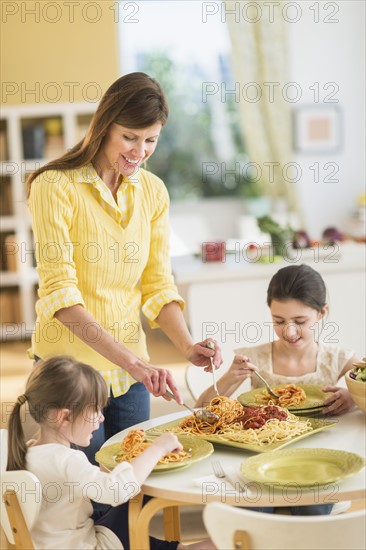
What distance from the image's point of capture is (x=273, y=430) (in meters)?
2.03

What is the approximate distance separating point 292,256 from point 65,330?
219 centimetres

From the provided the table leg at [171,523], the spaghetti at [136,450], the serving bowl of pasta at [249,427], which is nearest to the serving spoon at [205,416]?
the serving bowl of pasta at [249,427]

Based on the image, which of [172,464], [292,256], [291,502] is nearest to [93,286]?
[172,464]

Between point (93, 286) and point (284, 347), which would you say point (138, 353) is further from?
point (284, 347)

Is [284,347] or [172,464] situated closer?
[172,464]

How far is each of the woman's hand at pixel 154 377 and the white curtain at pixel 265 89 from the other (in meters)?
6.40

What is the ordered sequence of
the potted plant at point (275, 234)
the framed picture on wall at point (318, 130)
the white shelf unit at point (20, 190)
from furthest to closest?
the framed picture on wall at point (318, 130), the white shelf unit at point (20, 190), the potted plant at point (275, 234)

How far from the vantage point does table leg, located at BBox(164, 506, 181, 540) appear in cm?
249

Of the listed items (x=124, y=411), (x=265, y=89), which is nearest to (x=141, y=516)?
(x=124, y=411)

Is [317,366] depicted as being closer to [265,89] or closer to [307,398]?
[307,398]

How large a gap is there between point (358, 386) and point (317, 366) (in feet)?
1.41

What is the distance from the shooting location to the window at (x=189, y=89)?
→ 27.4 feet

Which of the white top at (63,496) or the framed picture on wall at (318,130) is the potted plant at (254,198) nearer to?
the framed picture on wall at (318,130)

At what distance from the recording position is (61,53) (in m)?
6.79
